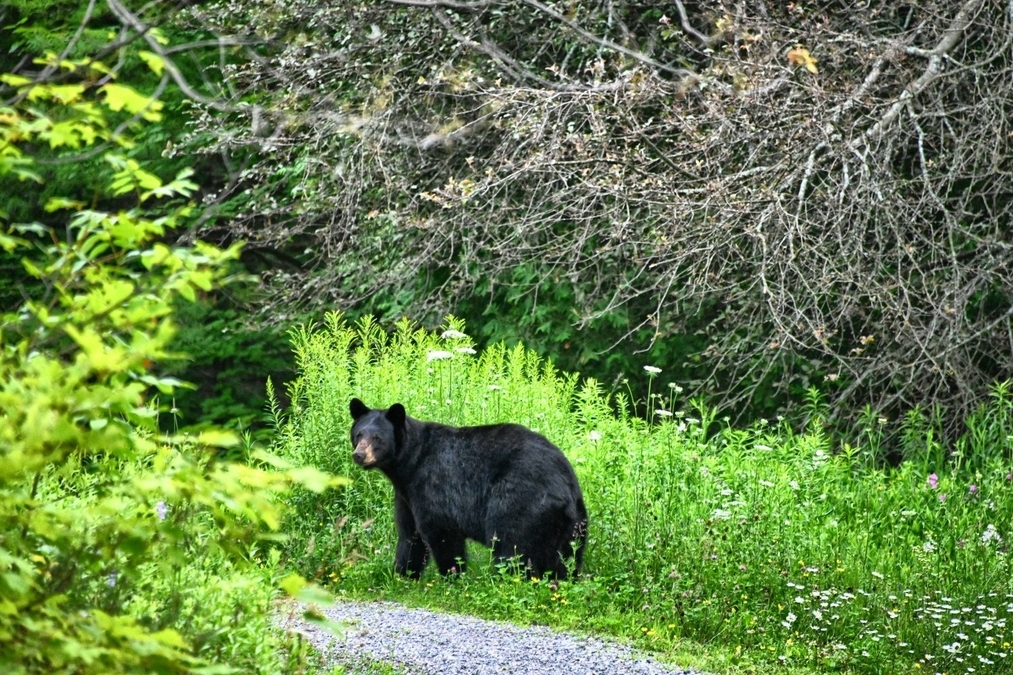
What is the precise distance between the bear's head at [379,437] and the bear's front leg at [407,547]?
1.33 ft

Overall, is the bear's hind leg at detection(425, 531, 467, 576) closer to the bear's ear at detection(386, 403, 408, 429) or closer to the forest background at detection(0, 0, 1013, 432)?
the bear's ear at detection(386, 403, 408, 429)

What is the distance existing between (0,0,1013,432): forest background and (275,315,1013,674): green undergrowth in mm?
777

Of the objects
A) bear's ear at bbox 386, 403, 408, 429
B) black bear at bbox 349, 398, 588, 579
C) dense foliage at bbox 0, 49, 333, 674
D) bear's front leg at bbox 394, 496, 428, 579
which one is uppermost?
dense foliage at bbox 0, 49, 333, 674

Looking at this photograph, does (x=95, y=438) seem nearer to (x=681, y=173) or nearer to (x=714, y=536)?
(x=714, y=536)

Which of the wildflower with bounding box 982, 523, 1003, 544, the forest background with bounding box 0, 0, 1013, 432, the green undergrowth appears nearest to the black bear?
the green undergrowth

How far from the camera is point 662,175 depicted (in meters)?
9.41

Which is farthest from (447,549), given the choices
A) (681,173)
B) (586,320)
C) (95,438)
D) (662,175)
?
(95,438)

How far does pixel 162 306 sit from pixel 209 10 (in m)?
9.94

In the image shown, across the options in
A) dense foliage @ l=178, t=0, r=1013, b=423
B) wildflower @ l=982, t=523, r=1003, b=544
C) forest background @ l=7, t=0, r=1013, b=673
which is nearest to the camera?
forest background @ l=7, t=0, r=1013, b=673

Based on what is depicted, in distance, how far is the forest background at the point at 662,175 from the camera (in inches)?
360

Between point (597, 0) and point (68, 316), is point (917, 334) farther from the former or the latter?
point (68, 316)

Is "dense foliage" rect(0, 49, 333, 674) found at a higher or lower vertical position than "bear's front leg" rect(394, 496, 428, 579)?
higher

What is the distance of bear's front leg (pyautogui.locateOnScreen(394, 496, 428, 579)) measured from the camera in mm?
8070

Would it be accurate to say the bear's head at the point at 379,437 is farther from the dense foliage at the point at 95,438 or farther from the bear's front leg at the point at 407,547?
the dense foliage at the point at 95,438
